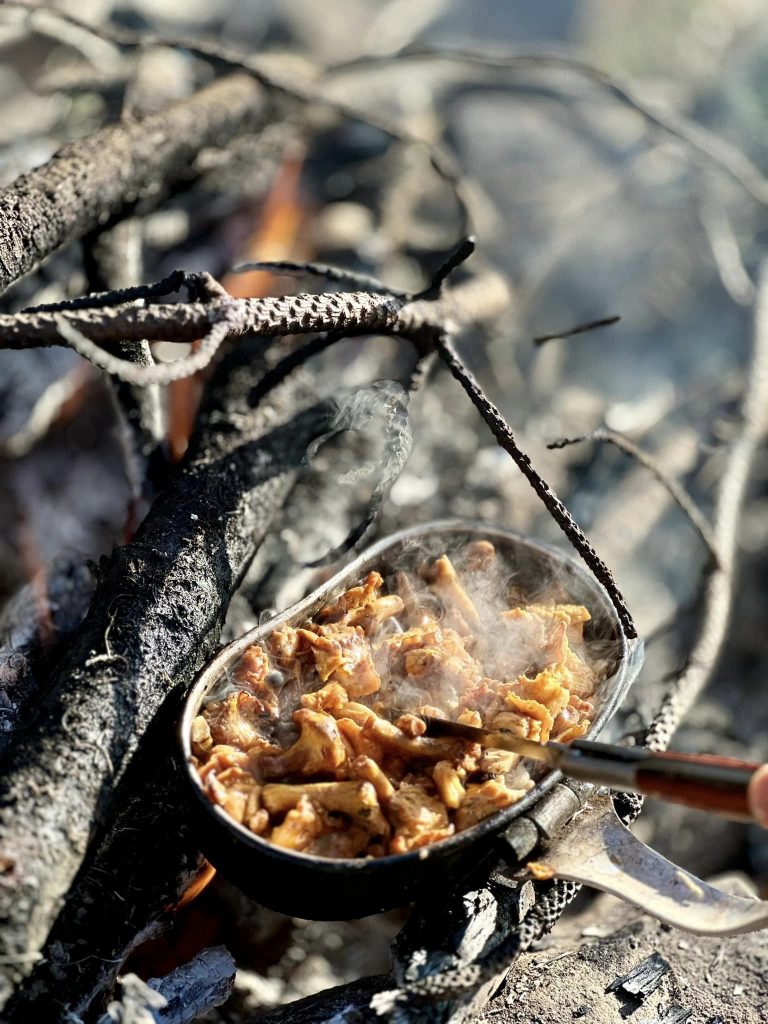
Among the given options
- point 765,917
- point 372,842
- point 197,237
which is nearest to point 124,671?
point 372,842

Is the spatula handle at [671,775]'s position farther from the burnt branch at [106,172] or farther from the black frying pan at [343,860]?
the burnt branch at [106,172]

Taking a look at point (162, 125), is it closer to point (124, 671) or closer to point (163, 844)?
point (124, 671)

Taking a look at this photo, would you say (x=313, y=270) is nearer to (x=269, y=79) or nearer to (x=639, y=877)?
(x=269, y=79)

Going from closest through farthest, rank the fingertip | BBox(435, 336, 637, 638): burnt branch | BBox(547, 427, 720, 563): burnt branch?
the fingertip
BBox(435, 336, 637, 638): burnt branch
BBox(547, 427, 720, 563): burnt branch

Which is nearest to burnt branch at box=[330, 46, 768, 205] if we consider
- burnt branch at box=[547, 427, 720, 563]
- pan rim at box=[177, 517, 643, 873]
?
burnt branch at box=[547, 427, 720, 563]

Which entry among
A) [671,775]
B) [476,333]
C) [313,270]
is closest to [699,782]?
[671,775]

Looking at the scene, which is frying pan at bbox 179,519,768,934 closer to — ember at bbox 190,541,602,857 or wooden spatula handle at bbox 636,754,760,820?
ember at bbox 190,541,602,857
